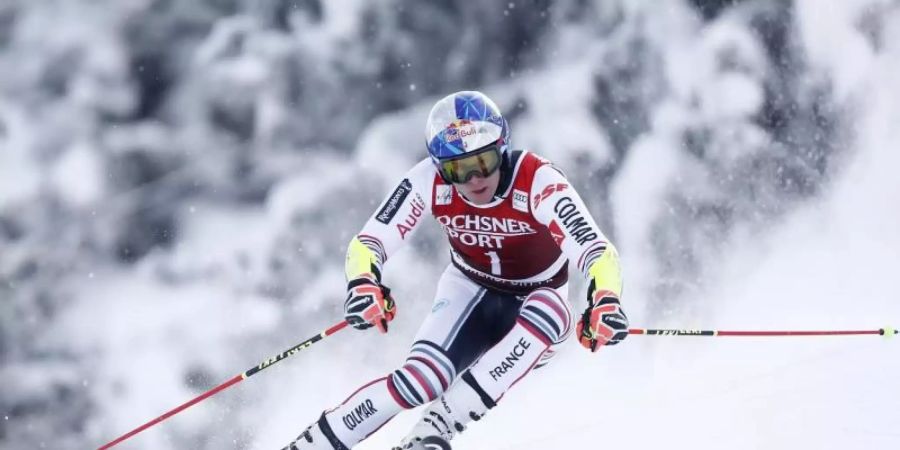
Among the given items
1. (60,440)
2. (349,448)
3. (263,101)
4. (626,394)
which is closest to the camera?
(349,448)

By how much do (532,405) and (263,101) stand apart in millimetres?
3330

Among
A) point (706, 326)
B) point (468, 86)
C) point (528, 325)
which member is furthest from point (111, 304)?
point (706, 326)

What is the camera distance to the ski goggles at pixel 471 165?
11.2ft

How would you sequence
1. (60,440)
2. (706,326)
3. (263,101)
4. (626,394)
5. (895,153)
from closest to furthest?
1. (60,440)
2. (263,101)
3. (626,394)
4. (706,326)
5. (895,153)

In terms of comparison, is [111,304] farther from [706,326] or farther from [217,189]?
[706,326]

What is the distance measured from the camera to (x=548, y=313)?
3.55 meters

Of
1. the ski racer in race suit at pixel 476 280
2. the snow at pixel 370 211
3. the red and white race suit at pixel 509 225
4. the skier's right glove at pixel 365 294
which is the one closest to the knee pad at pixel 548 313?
the ski racer in race suit at pixel 476 280

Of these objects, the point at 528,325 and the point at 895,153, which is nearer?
the point at 528,325

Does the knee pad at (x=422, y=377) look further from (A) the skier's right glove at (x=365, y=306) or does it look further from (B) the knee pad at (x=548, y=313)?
(B) the knee pad at (x=548, y=313)

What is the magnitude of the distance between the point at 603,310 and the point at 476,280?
93 cm

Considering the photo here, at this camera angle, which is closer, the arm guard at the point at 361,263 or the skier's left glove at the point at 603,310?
the skier's left glove at the point at 603,310

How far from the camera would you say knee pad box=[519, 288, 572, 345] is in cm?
351

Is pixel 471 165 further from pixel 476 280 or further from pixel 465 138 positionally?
pixel 476 280

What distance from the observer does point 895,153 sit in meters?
9.20
